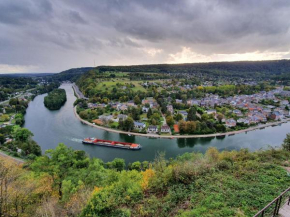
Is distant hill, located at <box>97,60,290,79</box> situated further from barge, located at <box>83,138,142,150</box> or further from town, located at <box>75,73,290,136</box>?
barge, located at <box>83,138,142,150</box>

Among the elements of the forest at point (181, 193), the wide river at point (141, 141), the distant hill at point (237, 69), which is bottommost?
the wide river at point (141, 141)

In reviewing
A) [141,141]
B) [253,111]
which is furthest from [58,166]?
[253,111]

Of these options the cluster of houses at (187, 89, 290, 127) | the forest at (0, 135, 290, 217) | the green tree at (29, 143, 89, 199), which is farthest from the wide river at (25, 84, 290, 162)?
the forest at (0, 135, 290, 217)

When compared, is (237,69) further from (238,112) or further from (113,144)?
(113,144)

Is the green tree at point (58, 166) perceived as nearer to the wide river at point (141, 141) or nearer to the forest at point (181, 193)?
the forest at point (181, 193)

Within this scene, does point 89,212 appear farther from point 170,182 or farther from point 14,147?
point 14,147

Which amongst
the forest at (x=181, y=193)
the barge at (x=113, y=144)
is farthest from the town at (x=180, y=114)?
the forest at (x=181, y=193)

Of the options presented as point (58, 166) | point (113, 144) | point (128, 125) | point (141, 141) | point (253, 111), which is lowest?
point (141, 141)

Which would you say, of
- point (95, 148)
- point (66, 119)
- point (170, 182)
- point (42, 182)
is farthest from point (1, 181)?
point (66, 119)
